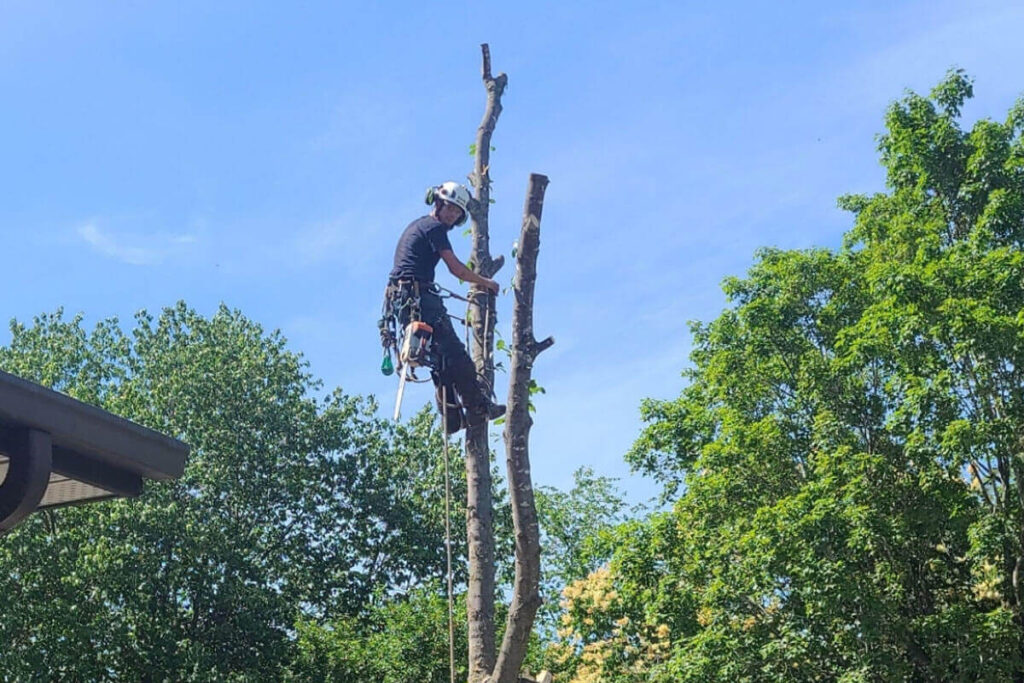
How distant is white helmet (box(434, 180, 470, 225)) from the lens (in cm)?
739

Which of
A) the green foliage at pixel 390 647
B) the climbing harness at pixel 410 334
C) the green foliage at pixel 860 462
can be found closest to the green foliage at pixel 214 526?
the green foliage at pixel 390 647

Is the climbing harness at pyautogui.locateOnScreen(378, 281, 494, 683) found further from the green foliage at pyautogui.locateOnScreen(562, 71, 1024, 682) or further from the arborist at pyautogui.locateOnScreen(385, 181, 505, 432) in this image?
the green foliage at pyautogui.locateOnScreen(562, 71, 1024, 682)

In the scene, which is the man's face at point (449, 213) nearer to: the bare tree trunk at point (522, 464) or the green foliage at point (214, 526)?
the bare tree trunk at point (522, 464)

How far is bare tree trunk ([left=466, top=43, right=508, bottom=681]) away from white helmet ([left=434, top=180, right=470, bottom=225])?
25 cm

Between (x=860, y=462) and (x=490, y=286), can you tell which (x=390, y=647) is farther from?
(x=490, y=286)

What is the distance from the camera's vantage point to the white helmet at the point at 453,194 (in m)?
7.39

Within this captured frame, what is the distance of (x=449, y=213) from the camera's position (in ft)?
24.5

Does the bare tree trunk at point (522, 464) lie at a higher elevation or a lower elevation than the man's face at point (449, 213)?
lower

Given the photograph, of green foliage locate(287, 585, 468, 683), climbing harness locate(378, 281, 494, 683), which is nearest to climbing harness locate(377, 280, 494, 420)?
climbing harness locate(378, 281, 494, 683)

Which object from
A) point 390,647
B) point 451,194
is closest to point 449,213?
point 451,194

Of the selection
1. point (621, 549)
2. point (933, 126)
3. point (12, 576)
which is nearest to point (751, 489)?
point (621, 549)

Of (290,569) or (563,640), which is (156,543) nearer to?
(290,569)

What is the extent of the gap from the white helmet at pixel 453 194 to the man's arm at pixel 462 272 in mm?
304

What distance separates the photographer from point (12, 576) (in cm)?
2516
